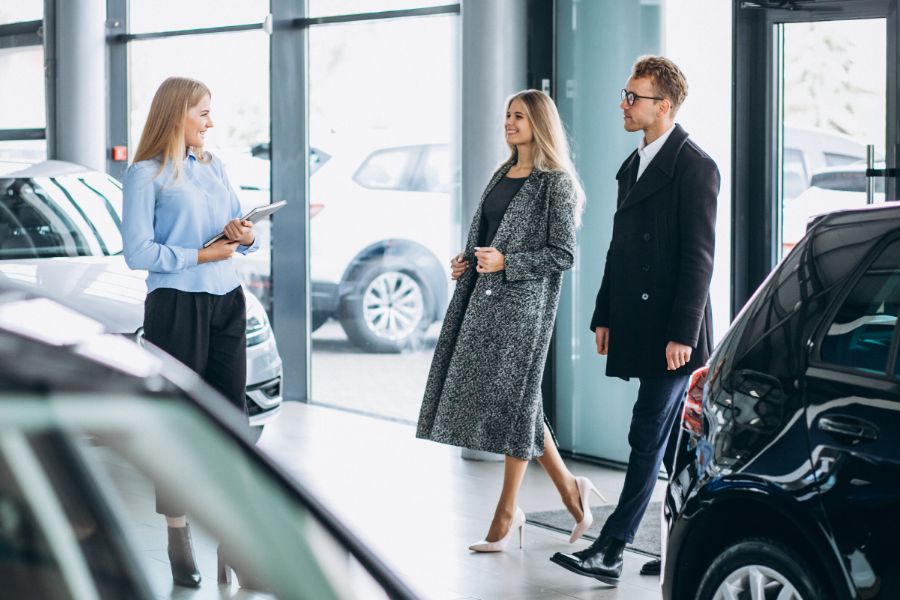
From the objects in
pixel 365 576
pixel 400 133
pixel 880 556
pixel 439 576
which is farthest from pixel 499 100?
pixel 365 576

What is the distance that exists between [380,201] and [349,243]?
0.48 metres

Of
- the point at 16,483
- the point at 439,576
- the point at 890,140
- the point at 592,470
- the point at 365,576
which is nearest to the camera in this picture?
the point at 16,483

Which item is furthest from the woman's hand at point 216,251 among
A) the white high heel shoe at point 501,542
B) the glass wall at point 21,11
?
the glass wall at point 21,11

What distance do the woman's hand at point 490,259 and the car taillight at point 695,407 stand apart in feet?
5.03

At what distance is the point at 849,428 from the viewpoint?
3.08m

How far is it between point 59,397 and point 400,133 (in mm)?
7556

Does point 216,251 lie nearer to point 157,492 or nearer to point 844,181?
point 844,181

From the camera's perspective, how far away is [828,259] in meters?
3.35

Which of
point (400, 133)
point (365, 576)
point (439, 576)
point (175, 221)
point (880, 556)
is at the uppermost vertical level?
point (400, 133)

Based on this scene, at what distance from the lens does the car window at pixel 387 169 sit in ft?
29.0

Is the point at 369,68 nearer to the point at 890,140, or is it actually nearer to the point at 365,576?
the point at 890,140

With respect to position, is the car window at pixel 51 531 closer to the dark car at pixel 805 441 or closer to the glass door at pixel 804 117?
the dark car at pixel 805 441

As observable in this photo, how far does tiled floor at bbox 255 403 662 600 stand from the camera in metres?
5.04

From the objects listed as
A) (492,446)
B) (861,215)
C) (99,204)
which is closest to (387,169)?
(99,204)
